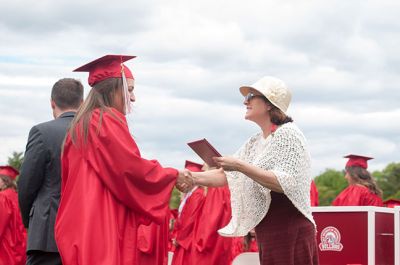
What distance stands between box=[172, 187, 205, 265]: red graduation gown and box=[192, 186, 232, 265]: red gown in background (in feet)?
0.43

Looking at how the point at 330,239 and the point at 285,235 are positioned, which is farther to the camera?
the point at 330,239

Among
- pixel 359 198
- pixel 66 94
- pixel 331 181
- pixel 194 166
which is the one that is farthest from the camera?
pixel 331 181

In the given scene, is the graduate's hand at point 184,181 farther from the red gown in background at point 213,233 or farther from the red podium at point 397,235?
the red gown in background at point 213,233

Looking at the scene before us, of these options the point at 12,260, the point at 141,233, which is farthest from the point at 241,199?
the point at 12,260

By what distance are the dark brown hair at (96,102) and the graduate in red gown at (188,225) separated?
675 centimetres

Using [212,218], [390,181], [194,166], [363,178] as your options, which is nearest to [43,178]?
[212,218]

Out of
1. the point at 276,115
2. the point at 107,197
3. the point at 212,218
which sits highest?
the point at 276,115

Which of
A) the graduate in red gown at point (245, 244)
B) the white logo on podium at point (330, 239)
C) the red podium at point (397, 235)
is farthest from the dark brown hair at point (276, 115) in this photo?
the graduate in red gown at point (245, 244)

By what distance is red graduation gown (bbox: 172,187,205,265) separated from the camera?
11906 millimetres

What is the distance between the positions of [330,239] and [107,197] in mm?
3195

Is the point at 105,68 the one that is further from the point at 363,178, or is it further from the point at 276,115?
the point at 363,178

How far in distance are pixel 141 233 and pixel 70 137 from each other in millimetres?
5115

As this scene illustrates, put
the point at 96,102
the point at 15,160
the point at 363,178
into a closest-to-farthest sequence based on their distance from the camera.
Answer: the point at 96,102 → the point at 363,178 → the point at 15,160

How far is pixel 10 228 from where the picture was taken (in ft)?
40.9
